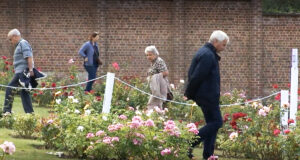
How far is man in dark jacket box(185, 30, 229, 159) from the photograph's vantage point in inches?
361

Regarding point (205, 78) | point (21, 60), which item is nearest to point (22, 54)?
point (21, 60)

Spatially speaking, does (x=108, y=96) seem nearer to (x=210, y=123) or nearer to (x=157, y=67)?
(x=157, y=67)

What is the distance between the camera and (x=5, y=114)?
38.1 feet

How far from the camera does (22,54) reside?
12180 mm

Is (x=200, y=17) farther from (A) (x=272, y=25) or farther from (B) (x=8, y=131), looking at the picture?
(B) (x=8, y=131)

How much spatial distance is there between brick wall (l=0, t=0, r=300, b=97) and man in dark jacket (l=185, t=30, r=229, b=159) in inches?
443

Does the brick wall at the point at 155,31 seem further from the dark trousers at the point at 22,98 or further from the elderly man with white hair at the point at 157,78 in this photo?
the elderly man with white hair at the point at 157,78

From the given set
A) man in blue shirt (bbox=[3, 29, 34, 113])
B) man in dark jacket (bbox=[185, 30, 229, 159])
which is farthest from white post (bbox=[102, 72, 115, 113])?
man in blue shirt (bbox=[3, 29, 34, 113])

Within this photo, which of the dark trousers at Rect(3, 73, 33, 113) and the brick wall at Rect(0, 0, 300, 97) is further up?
the brick wall at Rect(0, 0, 300, 97)

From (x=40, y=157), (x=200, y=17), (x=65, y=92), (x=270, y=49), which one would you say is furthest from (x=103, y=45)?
(x=40, y=157)

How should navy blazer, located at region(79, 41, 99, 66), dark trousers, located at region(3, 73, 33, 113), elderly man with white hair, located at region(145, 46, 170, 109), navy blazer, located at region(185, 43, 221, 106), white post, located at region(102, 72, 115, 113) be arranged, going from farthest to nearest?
navy blazer, located at region(79, 41, 99, 66)
dark trousers, located at region(3, 73, 33, 113)
elderly man with white hair, located at region(145, 46, 170, 109)
white post, located at region(102, 72, 115, 113)
navy blazer, located at region(185, 43, 221, 106)

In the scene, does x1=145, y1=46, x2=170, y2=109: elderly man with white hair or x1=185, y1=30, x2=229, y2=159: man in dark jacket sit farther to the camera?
x1=145, y1=46, x2=170, y2=109: elderly man with white hair

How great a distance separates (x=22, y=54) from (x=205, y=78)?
4120 millimetres

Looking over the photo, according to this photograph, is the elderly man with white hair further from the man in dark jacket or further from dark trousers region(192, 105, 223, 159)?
dark trousers region(192, 105, 223, 159)
